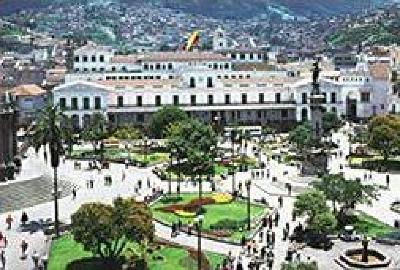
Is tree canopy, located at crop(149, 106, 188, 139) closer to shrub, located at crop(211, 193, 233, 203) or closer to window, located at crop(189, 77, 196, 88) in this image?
window, located at crop(189, 77, 196, 88)

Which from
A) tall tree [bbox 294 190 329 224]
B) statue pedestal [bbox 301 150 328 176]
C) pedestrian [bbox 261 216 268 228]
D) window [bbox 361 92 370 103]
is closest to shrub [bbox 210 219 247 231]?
pedestrian [bbox 261 216 268 228]

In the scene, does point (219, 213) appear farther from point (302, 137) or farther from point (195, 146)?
point (302, 137)

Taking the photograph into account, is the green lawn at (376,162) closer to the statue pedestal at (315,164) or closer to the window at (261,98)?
the statue pedestal at (315,164)

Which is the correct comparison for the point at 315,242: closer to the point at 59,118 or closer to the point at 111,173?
the point at 59,118

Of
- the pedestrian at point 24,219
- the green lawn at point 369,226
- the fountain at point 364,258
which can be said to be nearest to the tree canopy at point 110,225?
the fountain at point 364,258

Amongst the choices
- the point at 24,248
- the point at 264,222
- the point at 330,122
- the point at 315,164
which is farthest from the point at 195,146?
the point at 330,122
